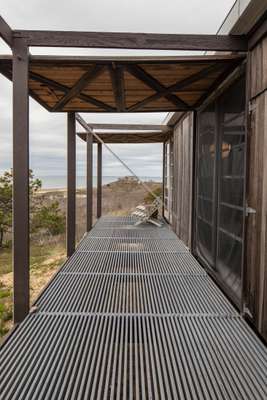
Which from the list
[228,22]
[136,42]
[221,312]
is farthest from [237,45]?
[221,312]

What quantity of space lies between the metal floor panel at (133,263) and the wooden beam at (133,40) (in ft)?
7.77

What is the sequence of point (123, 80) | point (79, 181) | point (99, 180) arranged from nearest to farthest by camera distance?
point (123, 80), point (99, 180), point (79, 181)

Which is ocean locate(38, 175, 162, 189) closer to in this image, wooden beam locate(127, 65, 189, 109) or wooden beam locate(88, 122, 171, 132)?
wooden beam locate(88, 122, 171, 132)

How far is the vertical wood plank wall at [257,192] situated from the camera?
2.13 metres

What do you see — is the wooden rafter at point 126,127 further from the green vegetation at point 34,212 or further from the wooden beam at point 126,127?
the green vegetation at point 34,212

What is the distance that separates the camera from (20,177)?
8.04 feet

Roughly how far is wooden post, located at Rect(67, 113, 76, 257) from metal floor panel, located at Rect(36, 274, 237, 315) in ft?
4.18

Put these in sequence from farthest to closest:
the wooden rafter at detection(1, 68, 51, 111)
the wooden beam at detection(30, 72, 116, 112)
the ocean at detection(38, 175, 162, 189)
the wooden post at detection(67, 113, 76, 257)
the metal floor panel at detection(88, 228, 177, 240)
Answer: the ocean at detection(38, 175, 162, 189)
the metal floor panel at detection(88, 228, 177, 240)
the wooden post at detection(67, 113, 76, 257)
the wooden beam at detection(30, 72, 116, 112)
the wooden rafter at detection(1, 68, 51, 111)

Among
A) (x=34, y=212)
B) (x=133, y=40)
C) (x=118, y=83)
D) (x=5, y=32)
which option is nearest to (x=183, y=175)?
(x=118, y=83)

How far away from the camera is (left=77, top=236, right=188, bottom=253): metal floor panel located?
14.8 ft

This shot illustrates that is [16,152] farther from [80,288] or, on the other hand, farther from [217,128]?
[217,128]

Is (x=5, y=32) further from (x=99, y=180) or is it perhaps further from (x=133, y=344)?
(x=99, y=180)

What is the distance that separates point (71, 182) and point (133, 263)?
1.74m

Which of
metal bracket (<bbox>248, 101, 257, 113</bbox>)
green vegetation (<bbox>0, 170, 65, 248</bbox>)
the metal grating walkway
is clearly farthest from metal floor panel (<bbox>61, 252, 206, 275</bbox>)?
green vegetation (<bbox>0, 170, 65, 248</bbox>)
